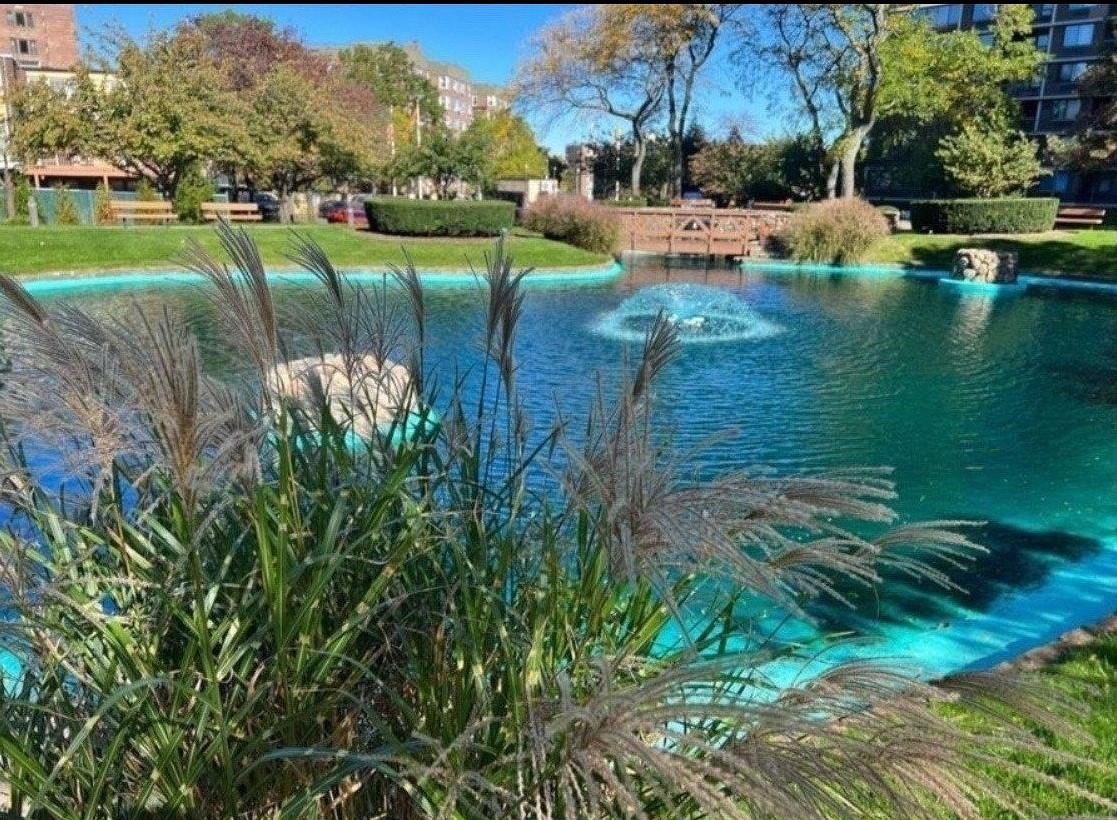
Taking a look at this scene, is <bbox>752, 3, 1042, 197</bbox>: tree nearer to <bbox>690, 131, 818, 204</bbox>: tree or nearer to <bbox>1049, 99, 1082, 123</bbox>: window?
<bbox>690, 131, 818, 204</bbox>: tree

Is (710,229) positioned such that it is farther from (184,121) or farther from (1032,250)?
(184,121)

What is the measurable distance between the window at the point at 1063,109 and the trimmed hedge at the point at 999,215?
27744mm

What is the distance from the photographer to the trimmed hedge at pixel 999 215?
2770 cm

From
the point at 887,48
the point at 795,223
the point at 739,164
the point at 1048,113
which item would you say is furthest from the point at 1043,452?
the point at 1048,113

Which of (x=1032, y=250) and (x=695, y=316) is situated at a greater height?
(x=1032, y=250)

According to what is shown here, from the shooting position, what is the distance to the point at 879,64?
3094cm

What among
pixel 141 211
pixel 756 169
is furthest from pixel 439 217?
pixel 756 169

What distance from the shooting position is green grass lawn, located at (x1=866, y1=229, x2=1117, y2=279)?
2389 centimetres

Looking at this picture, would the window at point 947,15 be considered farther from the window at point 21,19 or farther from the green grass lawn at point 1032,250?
the window at point 21,19

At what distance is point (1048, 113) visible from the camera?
51344mm

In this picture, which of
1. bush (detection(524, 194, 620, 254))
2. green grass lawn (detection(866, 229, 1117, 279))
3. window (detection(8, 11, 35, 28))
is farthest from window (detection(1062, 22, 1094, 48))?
window (detection(8, 11, 35, 28))

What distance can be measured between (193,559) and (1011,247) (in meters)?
29.0

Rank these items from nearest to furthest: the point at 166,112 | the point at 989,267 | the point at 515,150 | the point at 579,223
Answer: the point at 989,267 → the point at 166,112 → the point at 579,223 → the point at 515,150

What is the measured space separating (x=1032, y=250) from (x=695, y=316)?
1599 centimetres
